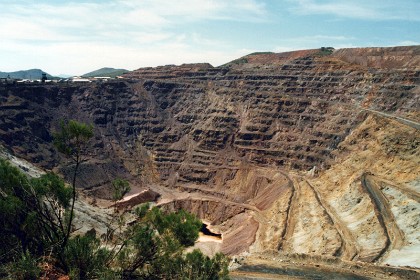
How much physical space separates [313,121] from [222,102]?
25731 millimetres

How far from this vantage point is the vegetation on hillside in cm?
2086

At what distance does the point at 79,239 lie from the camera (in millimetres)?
21281

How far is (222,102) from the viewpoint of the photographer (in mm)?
107438

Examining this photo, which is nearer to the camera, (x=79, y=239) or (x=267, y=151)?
(x=79, y=239)

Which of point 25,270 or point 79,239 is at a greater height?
point 79,239

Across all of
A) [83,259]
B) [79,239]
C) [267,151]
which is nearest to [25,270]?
[83,259]

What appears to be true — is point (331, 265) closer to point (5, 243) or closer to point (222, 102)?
point (5, 243)

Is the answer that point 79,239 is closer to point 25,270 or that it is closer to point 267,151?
point 25,270

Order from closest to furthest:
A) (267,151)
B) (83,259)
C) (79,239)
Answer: (83,259), (79,239), (267,151)

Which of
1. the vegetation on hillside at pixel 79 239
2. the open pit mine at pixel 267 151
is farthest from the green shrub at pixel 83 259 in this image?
the open pit mine at pixel 267 151

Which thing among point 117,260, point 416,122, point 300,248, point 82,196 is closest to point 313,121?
point 416,122

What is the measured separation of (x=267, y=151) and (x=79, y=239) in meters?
71.6

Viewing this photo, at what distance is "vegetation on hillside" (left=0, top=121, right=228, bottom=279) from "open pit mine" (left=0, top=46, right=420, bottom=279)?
22353mm

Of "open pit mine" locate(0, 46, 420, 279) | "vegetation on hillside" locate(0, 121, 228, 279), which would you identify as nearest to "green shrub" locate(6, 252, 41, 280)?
"vegetation on hillside" locate(0, 121, 228, 279)
